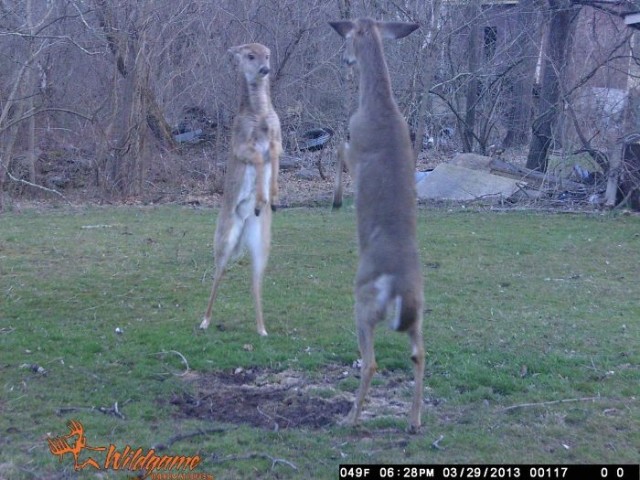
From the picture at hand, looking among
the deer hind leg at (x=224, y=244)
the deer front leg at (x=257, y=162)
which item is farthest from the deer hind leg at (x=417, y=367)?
the deer hind leg at (x=224, y=244)

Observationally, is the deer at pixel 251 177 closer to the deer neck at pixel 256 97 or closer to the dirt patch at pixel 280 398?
the deer neck at pixel 256 97

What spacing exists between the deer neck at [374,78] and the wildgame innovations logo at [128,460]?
2585 mm

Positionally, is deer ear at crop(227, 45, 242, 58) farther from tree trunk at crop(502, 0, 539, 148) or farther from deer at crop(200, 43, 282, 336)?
tree trunk at crop(502, 0, 539, 148)

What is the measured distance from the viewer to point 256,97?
825 cm

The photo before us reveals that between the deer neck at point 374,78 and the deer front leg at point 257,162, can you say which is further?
the deer front leg at point 257,162

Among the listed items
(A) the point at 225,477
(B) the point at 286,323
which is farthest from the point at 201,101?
(A) the point at 225,477

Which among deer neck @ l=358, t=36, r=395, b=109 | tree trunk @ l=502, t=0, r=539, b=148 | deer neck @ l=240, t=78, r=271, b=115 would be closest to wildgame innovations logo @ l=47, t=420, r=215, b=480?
deer neck @ l=358, t=36, r=395, b=109

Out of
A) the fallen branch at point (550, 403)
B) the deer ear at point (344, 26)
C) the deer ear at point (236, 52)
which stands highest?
the deer ear at point (344, 26)

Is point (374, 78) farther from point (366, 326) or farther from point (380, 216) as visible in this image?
point (366, 326)

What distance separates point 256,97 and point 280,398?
2979mm

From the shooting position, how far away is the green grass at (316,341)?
5.60 meters

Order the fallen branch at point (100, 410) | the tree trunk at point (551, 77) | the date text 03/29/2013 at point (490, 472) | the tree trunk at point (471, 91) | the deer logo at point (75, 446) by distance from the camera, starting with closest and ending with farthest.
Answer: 1. the date text 03/29/2013 at point (490, 472)
2. the deer logo at point (75, 446)
3. the fallen branch at point (100, 410)
4. the tree trunk at point (551, 77)
5. the tree trunk at point (471, 91)

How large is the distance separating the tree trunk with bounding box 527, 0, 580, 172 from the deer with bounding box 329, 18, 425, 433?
13187 mm

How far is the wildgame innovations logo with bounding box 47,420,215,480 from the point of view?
517 cm
